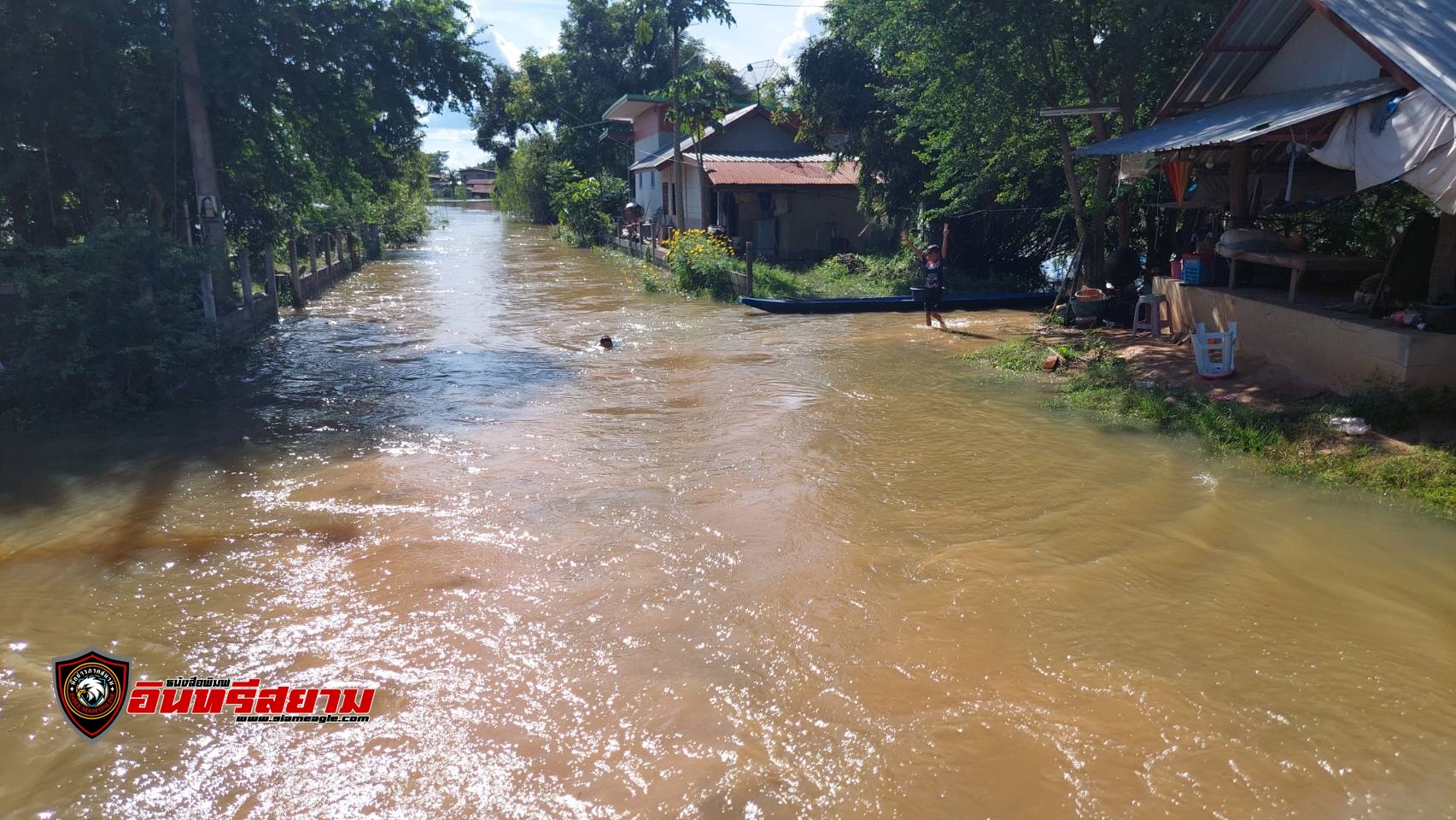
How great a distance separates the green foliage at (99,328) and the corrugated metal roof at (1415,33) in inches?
507

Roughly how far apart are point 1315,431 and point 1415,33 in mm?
4060

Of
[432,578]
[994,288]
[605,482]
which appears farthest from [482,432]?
[994,288]

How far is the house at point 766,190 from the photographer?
27891 mm

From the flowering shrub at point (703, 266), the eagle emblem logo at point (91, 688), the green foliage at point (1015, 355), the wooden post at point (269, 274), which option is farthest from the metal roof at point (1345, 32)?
the wooden post at point (269, 274)

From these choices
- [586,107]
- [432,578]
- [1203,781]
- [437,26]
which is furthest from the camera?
[586,107]

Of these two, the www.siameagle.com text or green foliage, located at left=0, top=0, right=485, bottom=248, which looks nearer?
the www.siameagle.com text

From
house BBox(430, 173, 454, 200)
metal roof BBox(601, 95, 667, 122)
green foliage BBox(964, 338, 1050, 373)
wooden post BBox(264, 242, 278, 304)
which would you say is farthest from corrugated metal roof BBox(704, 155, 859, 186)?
house BBox(430, 173, 454, 200)

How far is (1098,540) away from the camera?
6883 mm

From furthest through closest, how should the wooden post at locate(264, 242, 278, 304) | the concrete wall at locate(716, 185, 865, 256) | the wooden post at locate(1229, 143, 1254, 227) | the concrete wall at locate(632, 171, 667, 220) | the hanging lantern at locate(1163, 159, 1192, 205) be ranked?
1. the concrete wall at locate(632, 171, 667, 220)
2. the concrete wall at locate(716, 185, 865, 256)
3. the wooden post at locate(264, 242, 278, 304)
4. the hanging lantern at locate(1163, 159, 1192, 205)
5. the wooden post at locate(1229, 143, 1254, 227)

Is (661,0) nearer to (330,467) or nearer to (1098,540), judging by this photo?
(330,467)

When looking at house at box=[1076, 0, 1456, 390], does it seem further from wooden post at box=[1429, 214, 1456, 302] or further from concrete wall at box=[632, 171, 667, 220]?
concrete wall at box=[632, 171, 667, 220]

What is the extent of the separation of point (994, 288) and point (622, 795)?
19.0 m

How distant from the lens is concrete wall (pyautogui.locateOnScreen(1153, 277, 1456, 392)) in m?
8.43

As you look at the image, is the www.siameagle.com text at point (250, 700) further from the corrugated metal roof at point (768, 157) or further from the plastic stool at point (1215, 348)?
the corrugated metal roof at point (768, 157)
